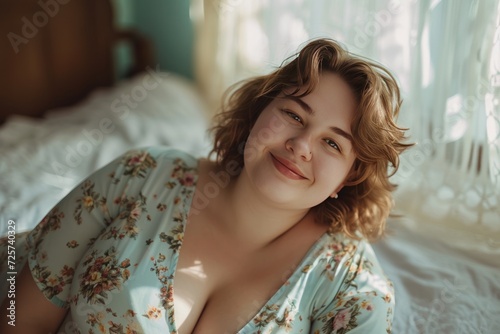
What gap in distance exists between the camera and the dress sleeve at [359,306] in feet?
3.32

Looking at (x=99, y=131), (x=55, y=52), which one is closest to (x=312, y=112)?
(x=99, y=131)

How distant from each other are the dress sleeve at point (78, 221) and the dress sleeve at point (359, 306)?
19.2 inches

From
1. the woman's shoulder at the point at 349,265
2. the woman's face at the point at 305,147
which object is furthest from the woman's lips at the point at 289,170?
the woman's shoulder at the point at 349,265

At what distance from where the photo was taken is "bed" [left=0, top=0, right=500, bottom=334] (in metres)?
1.27

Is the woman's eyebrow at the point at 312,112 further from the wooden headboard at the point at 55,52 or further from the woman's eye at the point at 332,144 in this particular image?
the wooden headboard at the point at 55,52

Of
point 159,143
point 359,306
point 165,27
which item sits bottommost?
point 159,143

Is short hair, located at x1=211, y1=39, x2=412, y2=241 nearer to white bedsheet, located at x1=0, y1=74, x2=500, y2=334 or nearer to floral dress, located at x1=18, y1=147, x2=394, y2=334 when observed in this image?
floral dress, located at x1=18, y1=147, x2=394, y2=334

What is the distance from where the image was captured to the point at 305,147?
1.02m

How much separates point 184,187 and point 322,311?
0.42m

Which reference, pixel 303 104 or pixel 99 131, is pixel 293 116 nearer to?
pixel 303 104

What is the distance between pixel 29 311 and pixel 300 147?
67 centimetres

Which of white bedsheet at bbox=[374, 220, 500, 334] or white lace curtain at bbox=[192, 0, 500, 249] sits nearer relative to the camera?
white bedsheet at bbox=[374, 220, 500, 334]

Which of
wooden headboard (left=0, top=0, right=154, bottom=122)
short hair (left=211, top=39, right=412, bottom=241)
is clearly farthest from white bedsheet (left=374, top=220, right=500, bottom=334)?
wooden headboard (left=0, top=0, right=154, bottom=122)

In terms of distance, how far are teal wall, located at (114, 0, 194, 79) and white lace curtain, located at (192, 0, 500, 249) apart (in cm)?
107
